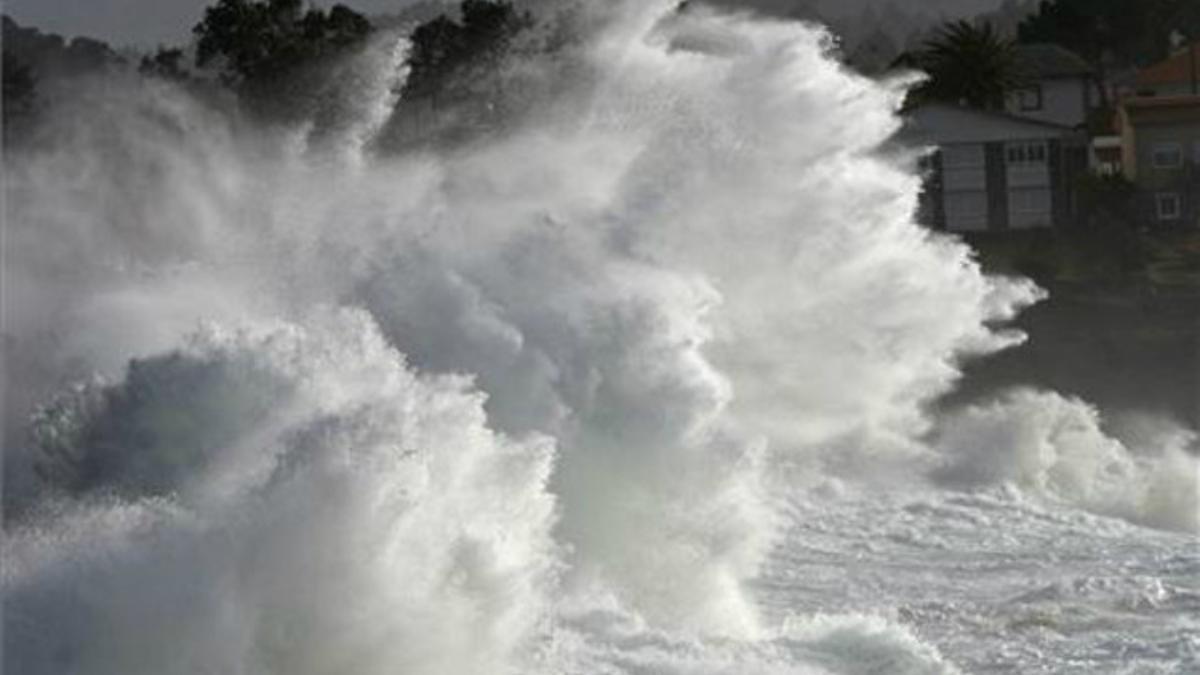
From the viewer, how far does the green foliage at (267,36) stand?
36.7 m

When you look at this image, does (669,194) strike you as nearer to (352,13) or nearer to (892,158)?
(892,158)

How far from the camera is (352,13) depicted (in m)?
38.7

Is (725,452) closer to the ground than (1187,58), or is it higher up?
closer to the ground

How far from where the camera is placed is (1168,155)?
Answer: 52.1 metres

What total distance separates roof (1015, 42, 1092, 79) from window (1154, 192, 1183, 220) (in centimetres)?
897

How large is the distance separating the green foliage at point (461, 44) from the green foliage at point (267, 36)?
1087mm

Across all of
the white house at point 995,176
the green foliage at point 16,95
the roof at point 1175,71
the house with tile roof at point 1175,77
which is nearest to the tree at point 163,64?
the green foliage at point 16,95

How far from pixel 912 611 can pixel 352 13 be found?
24.2m

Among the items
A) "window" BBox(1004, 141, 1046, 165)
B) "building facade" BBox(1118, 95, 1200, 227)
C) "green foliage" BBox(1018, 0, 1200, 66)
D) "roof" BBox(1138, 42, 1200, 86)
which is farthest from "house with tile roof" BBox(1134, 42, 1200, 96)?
"window" BBox(1004, 141, 1046, 165)

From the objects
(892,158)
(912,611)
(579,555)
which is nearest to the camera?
(579,555)

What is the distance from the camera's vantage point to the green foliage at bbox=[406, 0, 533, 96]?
36.3 meters

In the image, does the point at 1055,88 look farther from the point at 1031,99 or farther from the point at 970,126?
the point at 970,126

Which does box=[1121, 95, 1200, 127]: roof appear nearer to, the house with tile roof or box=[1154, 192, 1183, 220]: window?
box=[1154, 192, 1183, 220]: window

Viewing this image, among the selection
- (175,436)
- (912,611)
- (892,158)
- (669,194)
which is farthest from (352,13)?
(175,436)
